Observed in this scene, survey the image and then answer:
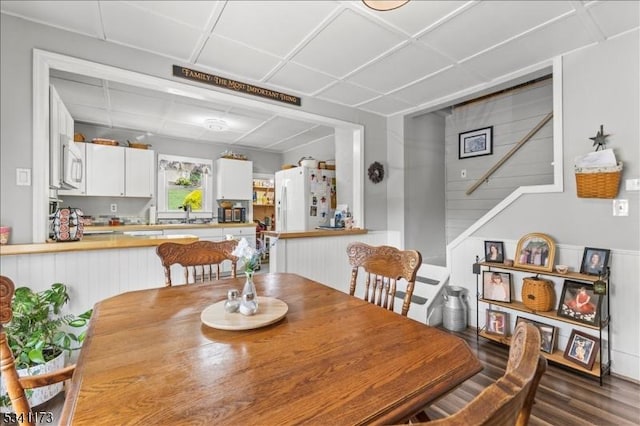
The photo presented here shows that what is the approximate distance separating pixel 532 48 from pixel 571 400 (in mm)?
2702

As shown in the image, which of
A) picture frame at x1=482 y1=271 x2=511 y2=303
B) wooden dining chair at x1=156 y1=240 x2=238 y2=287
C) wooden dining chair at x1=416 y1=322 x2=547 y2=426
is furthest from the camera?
picture frame at x1=482 y1=271 x2=511 y2=303

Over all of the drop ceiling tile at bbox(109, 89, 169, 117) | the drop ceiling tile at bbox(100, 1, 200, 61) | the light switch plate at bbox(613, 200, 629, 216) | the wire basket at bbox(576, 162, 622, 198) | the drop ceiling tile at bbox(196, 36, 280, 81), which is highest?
the drop ceiling tile at bbox(109, 89, 169, 117)

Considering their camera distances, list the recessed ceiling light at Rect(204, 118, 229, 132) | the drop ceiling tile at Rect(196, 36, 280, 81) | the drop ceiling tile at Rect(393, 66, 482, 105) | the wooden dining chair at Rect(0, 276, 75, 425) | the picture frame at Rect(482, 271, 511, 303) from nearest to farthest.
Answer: the wooden dining chair at Rect(0, 276, 75, 425) < the drop ceiling tile at Rect(196, 36, 280, 81) < the picture frame at Rect(482, 271, 511, 303) < the drop ceiling tile at Rect(393, 66, 482, 105) < the recessed ceiling light at Rect(204, 118, 229, 132)

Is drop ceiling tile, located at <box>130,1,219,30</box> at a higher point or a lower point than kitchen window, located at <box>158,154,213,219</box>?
higher

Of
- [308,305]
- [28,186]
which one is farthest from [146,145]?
[308,305]

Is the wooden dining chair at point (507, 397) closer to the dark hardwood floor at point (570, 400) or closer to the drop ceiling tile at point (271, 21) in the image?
the dark hardwood floor at point (570, 400)

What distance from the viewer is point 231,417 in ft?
2.07

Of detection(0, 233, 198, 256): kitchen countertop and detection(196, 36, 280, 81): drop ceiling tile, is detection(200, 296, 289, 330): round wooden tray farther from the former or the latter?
detection(196, 36, 280, 81): drop ceiling tile

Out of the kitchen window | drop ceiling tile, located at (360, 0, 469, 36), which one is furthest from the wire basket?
the kitchen window

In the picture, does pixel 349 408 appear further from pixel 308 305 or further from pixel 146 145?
pixel 146 145

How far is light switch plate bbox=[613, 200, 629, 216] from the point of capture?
2.28m

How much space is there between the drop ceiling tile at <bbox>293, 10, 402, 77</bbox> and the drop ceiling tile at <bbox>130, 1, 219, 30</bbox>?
2.58 feet

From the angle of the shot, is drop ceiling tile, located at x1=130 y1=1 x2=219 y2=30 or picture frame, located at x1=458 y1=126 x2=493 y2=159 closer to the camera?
drop ceiling tile, located at x1=130 y1=1 x2=219 y2=30

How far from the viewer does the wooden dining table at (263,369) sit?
0.65 meters
